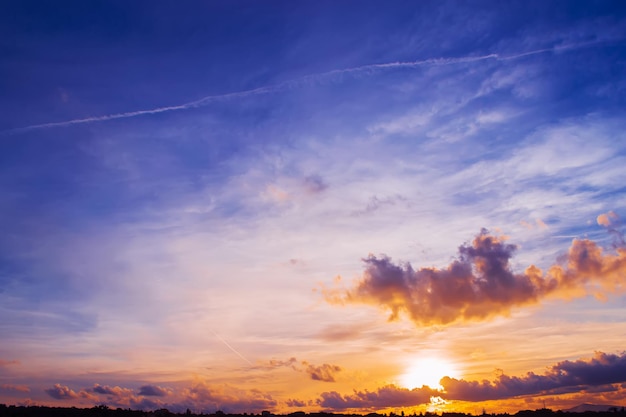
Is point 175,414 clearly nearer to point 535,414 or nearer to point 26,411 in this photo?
point 26,411

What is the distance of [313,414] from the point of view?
106 meters

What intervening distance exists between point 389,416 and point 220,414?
28.6 meters

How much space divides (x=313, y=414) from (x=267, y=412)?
963 centimetres

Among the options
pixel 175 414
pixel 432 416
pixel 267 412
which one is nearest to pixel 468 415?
pixel 432 416

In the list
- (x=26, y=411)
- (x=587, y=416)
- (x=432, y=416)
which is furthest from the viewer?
(x=432, y=416)

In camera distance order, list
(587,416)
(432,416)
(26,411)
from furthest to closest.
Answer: (432,416)
(587,416)
(26,411)

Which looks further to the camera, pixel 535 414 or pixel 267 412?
pixel 267 412

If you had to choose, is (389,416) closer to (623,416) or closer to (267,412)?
(267,412)

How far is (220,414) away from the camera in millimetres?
103062

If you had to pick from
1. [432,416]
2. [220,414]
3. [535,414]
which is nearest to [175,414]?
[220,414]

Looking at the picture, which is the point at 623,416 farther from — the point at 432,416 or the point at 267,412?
the point at 267,412

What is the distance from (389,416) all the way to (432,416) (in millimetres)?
7261

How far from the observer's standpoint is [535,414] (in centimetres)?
10169

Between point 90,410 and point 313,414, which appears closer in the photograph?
point 90,410
